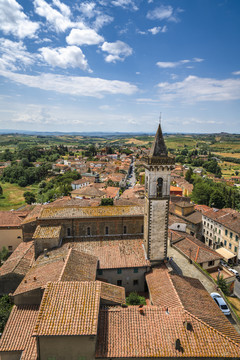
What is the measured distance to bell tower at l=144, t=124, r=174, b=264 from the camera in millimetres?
23703

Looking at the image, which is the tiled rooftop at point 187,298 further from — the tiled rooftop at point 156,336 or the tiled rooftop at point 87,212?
the tiled rooftop at point 87,212

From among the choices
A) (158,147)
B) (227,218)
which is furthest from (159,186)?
(227,218)

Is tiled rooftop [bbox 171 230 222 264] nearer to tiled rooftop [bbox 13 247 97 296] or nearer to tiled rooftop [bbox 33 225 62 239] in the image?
tiled rooftop [bbox 13 247 97 296]

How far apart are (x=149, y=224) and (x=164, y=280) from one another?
231 inches

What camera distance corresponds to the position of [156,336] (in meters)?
15.3

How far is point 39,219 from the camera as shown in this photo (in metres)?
27.4

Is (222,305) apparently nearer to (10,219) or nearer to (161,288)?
(161,288)

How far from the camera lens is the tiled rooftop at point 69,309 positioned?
13.7 metres

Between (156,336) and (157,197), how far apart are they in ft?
42.1

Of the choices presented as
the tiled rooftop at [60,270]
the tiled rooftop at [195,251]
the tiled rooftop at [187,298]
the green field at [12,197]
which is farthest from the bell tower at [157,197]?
the green field at [12,197]

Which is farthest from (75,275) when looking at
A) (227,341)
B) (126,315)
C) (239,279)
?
(239,279)

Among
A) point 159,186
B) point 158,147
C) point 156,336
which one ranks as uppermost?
point 158,147

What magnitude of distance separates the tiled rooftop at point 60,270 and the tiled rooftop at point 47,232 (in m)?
2.45

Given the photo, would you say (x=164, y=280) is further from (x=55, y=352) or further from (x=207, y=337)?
(x=55, y=352)
